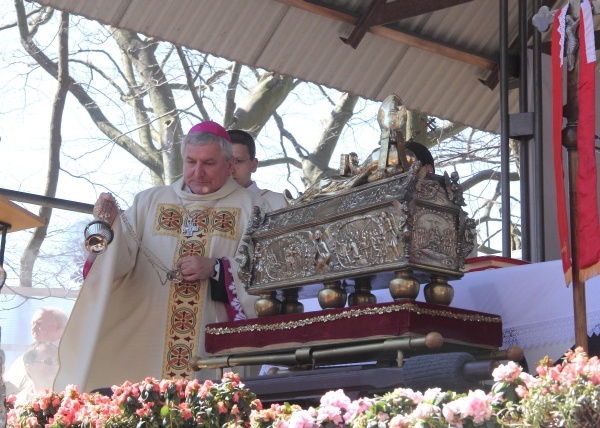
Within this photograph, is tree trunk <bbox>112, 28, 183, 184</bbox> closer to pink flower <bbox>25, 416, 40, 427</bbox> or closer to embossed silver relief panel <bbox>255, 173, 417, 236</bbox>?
embossed silver relief panel <bbox>255, 173, 417, 236</bbox>

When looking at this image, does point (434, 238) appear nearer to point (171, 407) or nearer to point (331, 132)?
point (171, 407)

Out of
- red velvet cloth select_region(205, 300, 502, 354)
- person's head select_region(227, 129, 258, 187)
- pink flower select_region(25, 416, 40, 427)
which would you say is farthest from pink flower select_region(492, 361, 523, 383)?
person's head select_region(227, 129, 258, 187)

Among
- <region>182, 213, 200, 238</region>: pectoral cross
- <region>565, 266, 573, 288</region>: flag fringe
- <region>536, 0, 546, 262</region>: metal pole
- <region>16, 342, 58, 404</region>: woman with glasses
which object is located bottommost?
<region>565, 266, 573, 288</region>: flag fringe

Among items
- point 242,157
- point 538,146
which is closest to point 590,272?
point 242,157

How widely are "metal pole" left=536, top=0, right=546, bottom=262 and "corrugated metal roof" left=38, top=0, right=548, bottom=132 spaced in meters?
0.70

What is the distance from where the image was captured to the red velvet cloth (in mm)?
3369

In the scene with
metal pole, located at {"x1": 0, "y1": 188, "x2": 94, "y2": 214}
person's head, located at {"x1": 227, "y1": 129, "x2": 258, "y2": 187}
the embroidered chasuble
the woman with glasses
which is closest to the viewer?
the embroidered chasuble

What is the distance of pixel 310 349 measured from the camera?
12.1ft

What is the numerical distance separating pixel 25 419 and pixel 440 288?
1.40 meters

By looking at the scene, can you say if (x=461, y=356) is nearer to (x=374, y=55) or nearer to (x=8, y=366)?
(x=374, y=55)

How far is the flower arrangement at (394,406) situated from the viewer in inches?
84.3

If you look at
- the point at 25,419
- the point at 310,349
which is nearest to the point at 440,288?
the point at 310,349

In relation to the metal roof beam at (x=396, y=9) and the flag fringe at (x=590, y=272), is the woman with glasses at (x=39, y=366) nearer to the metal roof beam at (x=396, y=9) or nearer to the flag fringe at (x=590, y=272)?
the metal roof beam at (x=396, y=9)

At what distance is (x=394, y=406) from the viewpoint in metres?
2.36
